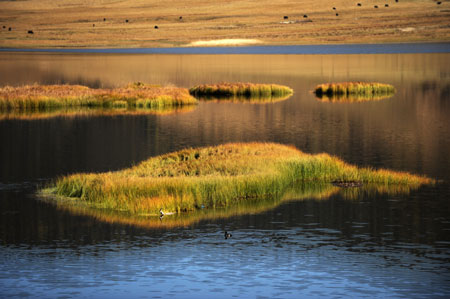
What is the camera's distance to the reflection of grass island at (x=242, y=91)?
89188 millimetres

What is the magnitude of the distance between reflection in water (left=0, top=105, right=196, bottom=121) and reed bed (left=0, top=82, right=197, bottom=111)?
4.52ft

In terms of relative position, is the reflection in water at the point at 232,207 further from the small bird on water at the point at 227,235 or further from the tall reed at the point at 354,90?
the tall reed at the point at 354,90

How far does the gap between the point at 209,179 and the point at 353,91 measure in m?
62.7

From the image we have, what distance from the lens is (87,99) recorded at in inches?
3051

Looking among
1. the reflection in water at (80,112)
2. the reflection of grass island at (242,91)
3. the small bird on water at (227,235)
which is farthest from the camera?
the reflection of grass island at (242,91)

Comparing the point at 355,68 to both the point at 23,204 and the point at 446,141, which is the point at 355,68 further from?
the point at 23,204

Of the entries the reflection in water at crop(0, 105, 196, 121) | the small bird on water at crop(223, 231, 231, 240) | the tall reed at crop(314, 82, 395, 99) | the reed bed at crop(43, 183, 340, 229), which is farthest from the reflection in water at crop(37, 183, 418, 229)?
the tall reed at crop(314, 82, 395, 99)

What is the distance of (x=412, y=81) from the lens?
113 m

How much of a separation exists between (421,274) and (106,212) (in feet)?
37.6

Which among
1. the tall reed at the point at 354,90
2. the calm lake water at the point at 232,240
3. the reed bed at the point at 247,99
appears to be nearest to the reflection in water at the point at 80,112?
the reed bed at the point at 247,99

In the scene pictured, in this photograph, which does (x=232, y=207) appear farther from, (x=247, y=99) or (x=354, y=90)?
(x=354, y=90)

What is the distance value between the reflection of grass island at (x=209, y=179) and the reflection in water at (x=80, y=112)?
32.7 meters

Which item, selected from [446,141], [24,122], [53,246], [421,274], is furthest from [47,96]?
[421,274]

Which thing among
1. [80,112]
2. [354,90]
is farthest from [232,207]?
[354,90]
